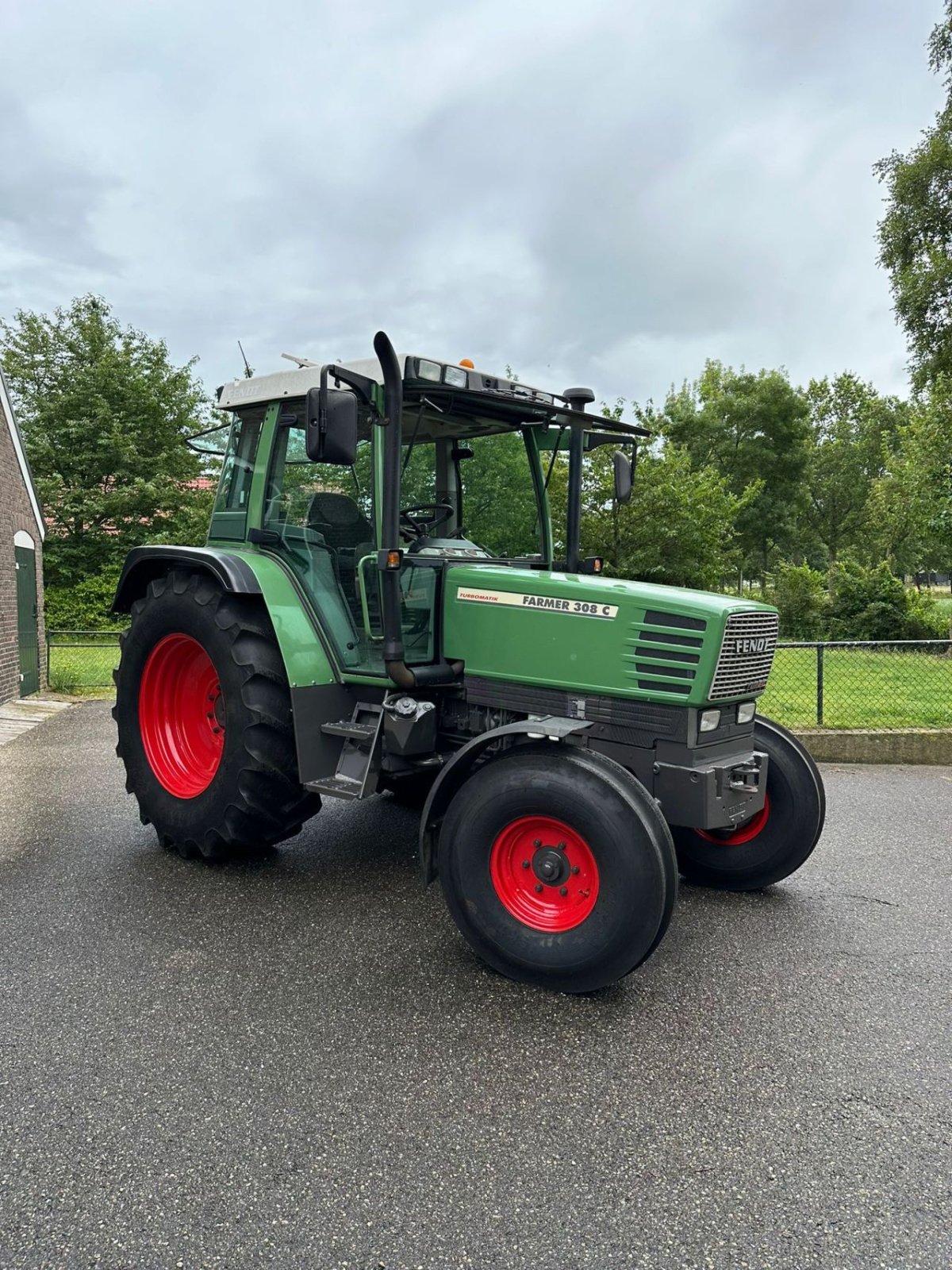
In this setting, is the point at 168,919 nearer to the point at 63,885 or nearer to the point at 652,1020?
the point at 63,885

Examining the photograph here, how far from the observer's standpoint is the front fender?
3346 millimetres

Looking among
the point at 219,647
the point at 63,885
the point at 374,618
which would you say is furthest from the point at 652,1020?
the point at 63,885

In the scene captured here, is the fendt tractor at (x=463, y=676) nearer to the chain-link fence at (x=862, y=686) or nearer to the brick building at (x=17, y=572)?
the chain-link fence at (x=862, y=686)

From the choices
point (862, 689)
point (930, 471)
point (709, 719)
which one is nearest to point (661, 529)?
point (930, 471)

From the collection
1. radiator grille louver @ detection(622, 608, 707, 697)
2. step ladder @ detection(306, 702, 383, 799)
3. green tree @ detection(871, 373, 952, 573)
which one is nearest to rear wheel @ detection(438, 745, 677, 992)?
radiator grille louver @ detection(622, 608, 707, 697)

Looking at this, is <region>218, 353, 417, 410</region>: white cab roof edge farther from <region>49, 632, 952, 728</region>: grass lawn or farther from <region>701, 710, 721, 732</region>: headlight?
<region>49, 632, 952, 728</region>: grass lawn

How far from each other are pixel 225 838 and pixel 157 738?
3.25 ft

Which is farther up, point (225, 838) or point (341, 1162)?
point (225, 838)

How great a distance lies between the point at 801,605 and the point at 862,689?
14394mm

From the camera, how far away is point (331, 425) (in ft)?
11.2

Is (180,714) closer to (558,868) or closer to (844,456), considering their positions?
(558,868)

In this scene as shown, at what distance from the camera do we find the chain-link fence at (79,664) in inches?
476

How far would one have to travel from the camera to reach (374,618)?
412 cm

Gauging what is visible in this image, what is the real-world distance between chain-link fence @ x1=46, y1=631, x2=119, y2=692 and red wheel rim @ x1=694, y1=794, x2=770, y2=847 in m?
8.20
